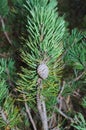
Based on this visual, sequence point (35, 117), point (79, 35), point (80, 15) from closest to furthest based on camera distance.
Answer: point (79, 35) < point (35, 117) < point (80, 15)

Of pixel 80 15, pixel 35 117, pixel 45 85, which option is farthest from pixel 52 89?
pixel 80 15

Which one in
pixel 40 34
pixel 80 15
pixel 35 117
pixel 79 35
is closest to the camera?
pixel 40 34

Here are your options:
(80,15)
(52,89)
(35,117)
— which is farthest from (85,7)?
(52,89)

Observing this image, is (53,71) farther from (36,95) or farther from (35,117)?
(35,117)

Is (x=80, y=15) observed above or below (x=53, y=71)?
above

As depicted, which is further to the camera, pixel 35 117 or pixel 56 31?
pixel 35 117

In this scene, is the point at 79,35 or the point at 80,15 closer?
the point at 79,35

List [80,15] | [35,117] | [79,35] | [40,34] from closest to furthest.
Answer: [40,34] → [79,35] → [35,117] → [80,15]

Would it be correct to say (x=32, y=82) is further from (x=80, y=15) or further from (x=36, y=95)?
(x=80, y=15)

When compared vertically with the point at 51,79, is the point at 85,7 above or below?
above
